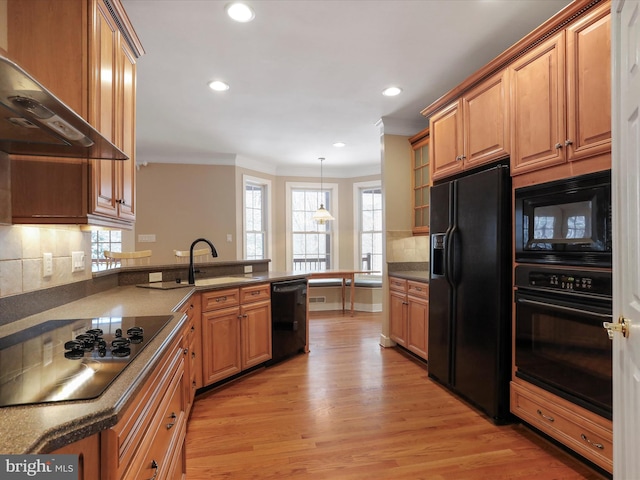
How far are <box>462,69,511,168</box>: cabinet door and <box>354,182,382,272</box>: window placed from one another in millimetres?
3685

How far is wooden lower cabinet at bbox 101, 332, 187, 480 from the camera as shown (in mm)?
749

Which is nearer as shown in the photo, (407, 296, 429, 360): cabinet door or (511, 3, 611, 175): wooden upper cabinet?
(511, 3, 611, 175): wooden upper cabinet

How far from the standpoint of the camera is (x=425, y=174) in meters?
3.67

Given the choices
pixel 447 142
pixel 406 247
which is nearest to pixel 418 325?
pixel 406 247

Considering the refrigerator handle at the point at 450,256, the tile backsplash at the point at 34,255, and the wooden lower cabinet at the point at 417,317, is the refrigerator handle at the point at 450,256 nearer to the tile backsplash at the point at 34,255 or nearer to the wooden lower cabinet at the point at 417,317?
the wooden lower cabinet at the point at 417,317

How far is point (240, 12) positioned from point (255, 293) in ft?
6.96

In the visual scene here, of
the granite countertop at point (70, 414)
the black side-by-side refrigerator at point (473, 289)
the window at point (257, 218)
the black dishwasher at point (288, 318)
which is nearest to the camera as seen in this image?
the granite countertop at point (70, 414)

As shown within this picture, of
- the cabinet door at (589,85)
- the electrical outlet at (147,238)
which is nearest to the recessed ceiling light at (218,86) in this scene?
the cabinet door at (589,85)

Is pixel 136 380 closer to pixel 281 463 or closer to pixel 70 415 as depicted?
pixel 70 415

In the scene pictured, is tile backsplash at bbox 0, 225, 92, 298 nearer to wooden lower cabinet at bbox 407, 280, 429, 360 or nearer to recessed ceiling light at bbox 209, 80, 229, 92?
recessed ceiling light at bbox 209, 80, 229, 92

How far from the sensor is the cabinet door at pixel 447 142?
104 inches

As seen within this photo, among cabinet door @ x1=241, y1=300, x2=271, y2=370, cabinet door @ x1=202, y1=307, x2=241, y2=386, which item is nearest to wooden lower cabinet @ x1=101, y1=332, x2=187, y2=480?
cabinet door @ x1=202, y1=307, x2=241, y2=386

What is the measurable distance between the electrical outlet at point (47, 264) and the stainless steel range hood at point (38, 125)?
0.50 m

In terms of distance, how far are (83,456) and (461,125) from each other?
111 inches
